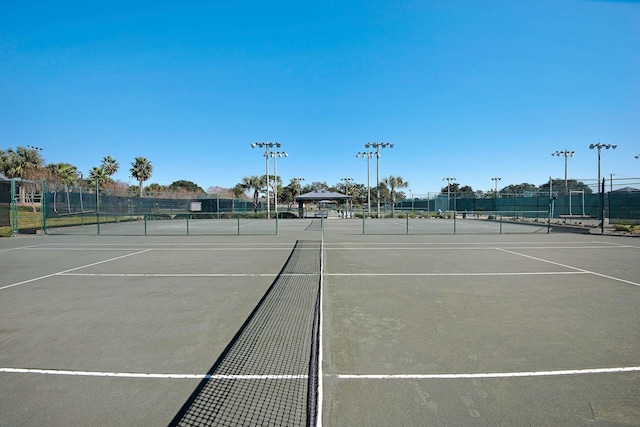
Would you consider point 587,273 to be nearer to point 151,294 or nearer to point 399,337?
point 399,337

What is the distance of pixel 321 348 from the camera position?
4.02 meters

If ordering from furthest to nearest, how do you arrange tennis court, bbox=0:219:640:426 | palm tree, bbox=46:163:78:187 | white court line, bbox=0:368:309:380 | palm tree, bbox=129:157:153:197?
palm tree, bbox=129:157:153:197 → palm tree, bbox=46:163:78:187 → white court line, bbox=0:368:309:380 → tennis court, bbox=0:219:640:426

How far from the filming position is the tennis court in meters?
2.85

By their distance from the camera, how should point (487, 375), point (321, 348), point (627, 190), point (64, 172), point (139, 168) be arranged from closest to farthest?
point (487, 375) → point (321, 348) → point (627, 190) → point (64, 172) → point (139, 168)

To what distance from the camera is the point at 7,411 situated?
285cm

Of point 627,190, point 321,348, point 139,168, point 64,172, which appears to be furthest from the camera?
point 139,168

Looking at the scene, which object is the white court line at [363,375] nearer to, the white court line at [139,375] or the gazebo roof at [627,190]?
the white court line at [139,375]

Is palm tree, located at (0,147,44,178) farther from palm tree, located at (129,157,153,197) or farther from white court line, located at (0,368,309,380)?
white court line, located at (0,368,309,380)

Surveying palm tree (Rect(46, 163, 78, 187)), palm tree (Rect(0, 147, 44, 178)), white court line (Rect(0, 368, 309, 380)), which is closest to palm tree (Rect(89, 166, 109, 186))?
palm tree (Rect(46, 163, 78, 187))

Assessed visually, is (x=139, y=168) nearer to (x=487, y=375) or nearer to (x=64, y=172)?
(x=64, y=172)

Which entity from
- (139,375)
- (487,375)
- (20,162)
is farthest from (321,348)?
(20,162)

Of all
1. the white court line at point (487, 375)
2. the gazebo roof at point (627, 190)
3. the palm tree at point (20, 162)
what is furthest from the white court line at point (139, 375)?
the palm tree at point (20, 162)

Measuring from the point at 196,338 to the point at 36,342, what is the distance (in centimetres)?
216

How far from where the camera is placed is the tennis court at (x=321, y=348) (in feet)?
9.36
